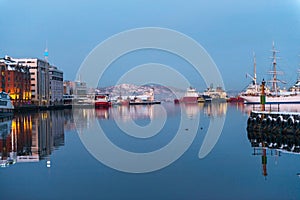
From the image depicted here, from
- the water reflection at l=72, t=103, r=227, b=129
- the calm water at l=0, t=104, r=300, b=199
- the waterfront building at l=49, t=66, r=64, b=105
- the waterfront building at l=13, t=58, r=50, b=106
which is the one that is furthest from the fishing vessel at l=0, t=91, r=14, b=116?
the waterfront building at l=49, t=66, r=64, b=105

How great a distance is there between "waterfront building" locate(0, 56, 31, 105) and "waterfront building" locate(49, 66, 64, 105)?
2358 centimetres

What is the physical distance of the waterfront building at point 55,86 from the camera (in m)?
125

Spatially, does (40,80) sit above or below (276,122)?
above

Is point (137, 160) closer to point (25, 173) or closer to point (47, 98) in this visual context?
point (25, 173)

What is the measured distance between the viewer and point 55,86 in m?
130

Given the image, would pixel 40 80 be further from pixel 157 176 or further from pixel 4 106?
pixel 157 176

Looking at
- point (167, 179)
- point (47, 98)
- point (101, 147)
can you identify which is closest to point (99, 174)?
point (167, 179)

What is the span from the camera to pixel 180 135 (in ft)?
100

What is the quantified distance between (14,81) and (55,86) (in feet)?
119

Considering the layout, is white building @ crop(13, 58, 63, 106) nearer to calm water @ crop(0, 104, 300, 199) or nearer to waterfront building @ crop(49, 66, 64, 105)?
waterfront building @ crop(49, 66, 64, 105)

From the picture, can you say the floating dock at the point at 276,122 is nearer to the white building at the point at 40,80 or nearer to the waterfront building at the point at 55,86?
the white building at the point at 40,80

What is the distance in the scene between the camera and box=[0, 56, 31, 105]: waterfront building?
91875mm

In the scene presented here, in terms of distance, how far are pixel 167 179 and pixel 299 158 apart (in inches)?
268

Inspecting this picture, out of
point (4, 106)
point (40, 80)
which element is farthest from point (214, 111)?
point (40, 80)
